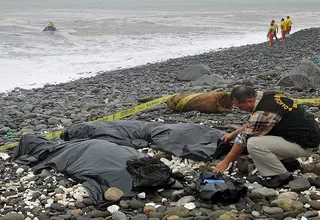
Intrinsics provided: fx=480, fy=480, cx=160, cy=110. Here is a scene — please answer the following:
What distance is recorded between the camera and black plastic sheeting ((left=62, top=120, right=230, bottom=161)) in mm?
5943

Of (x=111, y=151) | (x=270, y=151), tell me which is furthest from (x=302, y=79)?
(x=111, y=151)

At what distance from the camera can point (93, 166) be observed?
546cm

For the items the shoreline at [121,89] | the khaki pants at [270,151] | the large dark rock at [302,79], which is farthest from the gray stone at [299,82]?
the khaki pants at [270,151]

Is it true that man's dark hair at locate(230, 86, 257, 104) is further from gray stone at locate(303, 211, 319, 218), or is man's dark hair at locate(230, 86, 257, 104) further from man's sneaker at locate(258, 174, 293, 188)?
gray stone at locate(303, 211, 319, 218)

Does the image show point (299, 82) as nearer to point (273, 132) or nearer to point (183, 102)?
point (183, 102)

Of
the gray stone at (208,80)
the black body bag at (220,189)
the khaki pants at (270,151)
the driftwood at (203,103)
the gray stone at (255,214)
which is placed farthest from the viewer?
the gray stone at (208,80)

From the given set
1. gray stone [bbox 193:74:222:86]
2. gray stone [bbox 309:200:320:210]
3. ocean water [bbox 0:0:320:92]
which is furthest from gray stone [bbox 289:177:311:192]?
ocean water [bbox 0:0:320:92]

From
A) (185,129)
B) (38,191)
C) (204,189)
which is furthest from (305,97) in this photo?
(38,191)

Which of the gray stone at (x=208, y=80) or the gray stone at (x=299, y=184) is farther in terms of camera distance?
the gray stone at (x=208, y=80)

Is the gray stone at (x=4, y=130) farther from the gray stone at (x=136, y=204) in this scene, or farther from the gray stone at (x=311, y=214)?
the gray stone at (x=311, y=214)

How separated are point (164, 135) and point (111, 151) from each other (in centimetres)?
101

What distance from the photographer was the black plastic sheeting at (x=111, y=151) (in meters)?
5.15

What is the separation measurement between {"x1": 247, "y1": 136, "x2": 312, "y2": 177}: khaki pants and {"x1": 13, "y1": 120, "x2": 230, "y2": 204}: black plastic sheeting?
2.69 feet

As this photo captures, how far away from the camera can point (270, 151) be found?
493 cm
